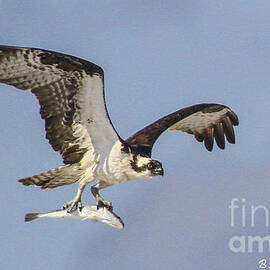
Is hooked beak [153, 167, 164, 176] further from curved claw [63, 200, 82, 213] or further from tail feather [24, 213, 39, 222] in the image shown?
tail feather [24, 213, 39, 222]

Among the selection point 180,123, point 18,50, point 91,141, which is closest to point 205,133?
point 180,123

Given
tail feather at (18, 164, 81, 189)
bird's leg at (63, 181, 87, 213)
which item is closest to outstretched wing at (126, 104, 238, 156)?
tail feather at (18, 164, 81, 189)

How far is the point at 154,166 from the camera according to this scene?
2370cm

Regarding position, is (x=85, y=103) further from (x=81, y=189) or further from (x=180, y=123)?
(x=180, y=123)

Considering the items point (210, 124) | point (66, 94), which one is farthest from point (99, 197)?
point (210, 124)

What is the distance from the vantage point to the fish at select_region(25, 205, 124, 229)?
23.0 m

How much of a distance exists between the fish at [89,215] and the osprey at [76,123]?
14cm

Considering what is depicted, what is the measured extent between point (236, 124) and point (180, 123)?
1.26 m

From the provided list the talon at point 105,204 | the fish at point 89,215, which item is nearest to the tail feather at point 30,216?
the fish at point 89,215

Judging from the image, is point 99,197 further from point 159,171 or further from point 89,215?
point 159,171

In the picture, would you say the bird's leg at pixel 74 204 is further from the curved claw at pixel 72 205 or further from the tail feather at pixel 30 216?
the tail feather at pixel 30 216

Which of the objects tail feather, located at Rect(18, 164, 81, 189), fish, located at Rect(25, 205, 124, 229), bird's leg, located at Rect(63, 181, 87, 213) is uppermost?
tail feather, located at Rect(18, 164, 81, 189)

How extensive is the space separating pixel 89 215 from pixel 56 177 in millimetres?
1285

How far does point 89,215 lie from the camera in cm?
2336
